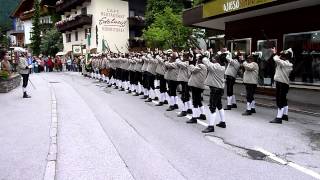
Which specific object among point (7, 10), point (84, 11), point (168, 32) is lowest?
point (168, 32)

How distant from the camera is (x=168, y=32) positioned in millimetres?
38656

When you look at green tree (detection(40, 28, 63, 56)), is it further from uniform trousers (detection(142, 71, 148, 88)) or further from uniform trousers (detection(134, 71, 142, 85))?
uniform trousers (detection(142, 71, 148, 88))

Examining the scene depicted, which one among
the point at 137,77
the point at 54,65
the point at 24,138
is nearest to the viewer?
the point at 24,138

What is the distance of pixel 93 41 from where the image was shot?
50.5 meters

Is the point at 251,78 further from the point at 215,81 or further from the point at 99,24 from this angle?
the point at 99,24

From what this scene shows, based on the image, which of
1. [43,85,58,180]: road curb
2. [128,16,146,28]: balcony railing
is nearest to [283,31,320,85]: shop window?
[43,85,58,180]: road curb

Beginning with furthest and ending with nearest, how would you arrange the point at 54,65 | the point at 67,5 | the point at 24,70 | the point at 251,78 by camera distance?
the point at 67,5, the point at 54,65, the point at 24,70, the point at 251,78

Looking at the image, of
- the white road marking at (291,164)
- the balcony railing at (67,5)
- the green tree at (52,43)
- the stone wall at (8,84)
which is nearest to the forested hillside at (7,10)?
the green tree at (52,43)

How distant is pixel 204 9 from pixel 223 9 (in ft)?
6.46

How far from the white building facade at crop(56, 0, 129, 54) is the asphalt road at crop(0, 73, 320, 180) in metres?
36.3

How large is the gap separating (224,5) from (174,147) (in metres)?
10.7

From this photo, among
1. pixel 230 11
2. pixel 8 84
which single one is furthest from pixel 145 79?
pixel 8 84

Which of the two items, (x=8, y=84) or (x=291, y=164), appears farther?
(x=8, y=84)

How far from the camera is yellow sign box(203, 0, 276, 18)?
16266 millimetres
